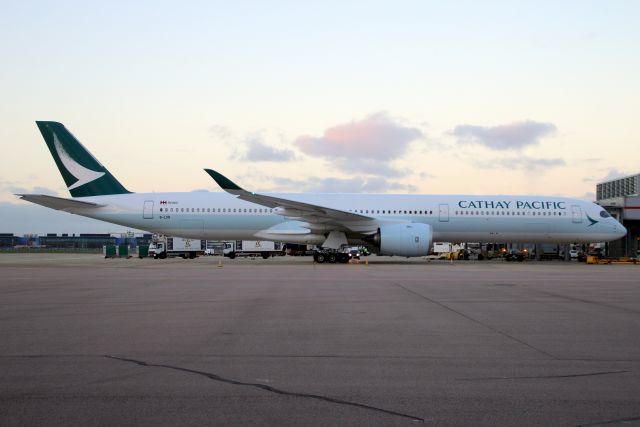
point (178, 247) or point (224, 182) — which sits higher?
point (224, 182)

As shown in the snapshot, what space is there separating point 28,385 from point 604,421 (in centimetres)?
441

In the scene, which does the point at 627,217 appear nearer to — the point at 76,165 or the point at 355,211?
the point at 355,211

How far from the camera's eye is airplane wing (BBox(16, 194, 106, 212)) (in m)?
27.3

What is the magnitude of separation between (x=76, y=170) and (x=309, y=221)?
39.0 ft

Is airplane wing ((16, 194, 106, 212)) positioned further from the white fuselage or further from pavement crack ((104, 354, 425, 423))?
pavement crack ((104, 354, 425, 423))

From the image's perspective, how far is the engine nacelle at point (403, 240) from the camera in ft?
91.7

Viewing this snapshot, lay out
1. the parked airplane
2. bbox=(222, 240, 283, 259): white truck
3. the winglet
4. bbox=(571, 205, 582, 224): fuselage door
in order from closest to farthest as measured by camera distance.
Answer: the winglet < the parked airplane < bbox=(571, 205, 582, 224): fuselage door < bbox=(222, 240, 283, 259): white truck

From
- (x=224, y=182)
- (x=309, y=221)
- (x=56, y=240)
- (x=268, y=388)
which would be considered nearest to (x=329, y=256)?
(x=309, y=221)

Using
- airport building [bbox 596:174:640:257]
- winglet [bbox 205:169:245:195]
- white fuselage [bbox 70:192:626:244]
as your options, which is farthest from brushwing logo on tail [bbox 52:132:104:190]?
airport building [bbox 596:174:640:257]

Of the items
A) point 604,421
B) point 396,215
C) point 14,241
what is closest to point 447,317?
point 604,421

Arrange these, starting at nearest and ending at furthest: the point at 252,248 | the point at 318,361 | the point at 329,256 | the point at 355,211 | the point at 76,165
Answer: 1. the point at 318,361
2. the point at 329,256
3. the point at 76,165
4. the point at 355,211
5. the point at 252,248

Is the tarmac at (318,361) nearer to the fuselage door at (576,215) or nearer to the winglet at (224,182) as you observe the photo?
the winglet at (224,182)

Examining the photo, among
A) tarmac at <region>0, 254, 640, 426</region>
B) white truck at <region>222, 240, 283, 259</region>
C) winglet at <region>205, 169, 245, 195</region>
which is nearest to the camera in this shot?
tarmac at <region>0, 254, 640, 426</region>

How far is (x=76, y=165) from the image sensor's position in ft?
99.5
